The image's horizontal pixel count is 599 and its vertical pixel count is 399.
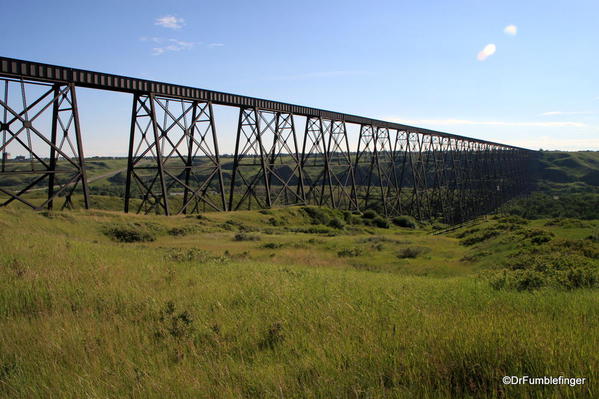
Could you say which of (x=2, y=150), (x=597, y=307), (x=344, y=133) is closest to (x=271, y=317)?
(x=597, y=307)

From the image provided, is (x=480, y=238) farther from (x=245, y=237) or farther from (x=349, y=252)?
(x=245, y=237)

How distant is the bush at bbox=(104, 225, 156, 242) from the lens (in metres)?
16.2

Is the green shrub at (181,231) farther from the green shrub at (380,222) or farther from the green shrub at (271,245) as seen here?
the green shrub at (380,222)

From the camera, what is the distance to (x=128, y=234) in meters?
16.5

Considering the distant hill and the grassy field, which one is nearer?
the grassy field

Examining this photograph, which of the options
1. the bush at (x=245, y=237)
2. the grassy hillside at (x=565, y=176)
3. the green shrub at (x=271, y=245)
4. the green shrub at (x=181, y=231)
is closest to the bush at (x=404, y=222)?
the bush at (x=245, y=237)

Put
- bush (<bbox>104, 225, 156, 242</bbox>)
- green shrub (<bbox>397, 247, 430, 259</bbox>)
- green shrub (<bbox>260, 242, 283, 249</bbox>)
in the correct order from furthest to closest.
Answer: bush (<bbox>104, 225, 156, 242</bbox>)
green shrub (<bbox>260, 242, 283, 249</bbox>)
green shrub (<bbox>397, 247, 430, 259</bbox>)

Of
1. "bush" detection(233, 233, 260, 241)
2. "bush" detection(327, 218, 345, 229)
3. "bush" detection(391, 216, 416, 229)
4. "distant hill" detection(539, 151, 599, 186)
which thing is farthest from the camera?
"distant hill" detection(539, 151, 599, 186)

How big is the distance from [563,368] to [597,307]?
207 cm

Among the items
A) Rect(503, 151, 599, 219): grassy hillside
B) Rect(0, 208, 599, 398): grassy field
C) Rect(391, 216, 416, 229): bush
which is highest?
Rect(503, 151, 599, 219): grassy hillside

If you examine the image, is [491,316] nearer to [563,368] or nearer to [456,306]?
[456,306]

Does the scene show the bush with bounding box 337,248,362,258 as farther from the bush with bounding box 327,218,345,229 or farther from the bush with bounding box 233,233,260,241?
the bush with bounding box 327,218,345,229

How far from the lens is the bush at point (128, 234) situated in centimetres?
1625

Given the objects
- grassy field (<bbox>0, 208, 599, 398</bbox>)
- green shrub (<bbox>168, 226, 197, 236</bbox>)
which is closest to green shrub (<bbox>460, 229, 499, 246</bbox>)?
grassy field (<bbox>0, 208, 599, 398</bbox>)
